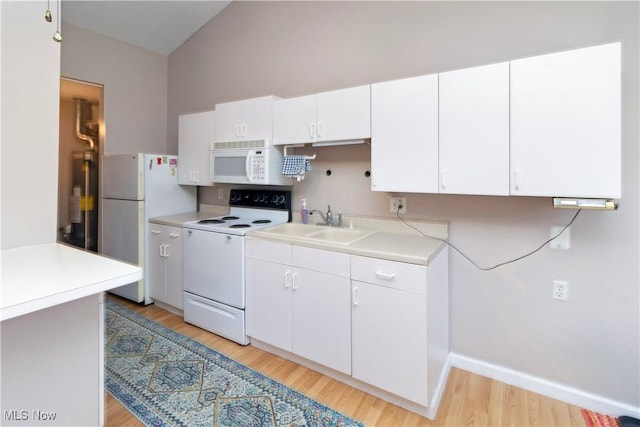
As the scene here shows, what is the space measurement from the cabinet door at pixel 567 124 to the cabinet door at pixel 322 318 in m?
1.15

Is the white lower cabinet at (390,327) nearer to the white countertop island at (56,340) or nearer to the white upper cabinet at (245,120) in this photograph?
the white countertop island at (56,340)

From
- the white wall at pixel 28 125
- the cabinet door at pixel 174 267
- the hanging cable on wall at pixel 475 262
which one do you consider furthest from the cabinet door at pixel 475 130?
the cabinet door at pixel 174 267

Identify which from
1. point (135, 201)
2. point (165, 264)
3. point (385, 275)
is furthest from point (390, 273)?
point (135, 201)

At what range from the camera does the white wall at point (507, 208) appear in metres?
1.73

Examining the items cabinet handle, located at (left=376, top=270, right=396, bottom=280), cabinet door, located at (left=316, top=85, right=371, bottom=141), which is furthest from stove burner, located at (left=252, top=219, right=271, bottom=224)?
cabinet handle, located at (left=376, top=270, right=396, bottom=280)

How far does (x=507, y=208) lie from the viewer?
6.61 feet

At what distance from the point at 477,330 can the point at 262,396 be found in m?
1.44

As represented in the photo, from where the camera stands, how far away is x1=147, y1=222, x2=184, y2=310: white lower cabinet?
294cm

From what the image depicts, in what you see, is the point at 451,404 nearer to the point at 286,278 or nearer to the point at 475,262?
the point at 475,262

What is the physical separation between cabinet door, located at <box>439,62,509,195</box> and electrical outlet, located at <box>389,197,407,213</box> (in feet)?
1.58

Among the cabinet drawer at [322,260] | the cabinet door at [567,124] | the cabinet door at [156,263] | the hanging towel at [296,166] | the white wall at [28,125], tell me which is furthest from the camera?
the cabinet door at [156,263]

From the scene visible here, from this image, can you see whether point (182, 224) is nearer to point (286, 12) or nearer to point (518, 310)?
point (286, 12)

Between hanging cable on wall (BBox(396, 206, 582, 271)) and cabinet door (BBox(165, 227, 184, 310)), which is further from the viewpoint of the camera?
cabinet door (BBox(165, 227, 184, 310))

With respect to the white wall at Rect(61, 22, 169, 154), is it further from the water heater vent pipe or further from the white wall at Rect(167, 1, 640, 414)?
the white wall at Rect(167, 1, 640, 414)
